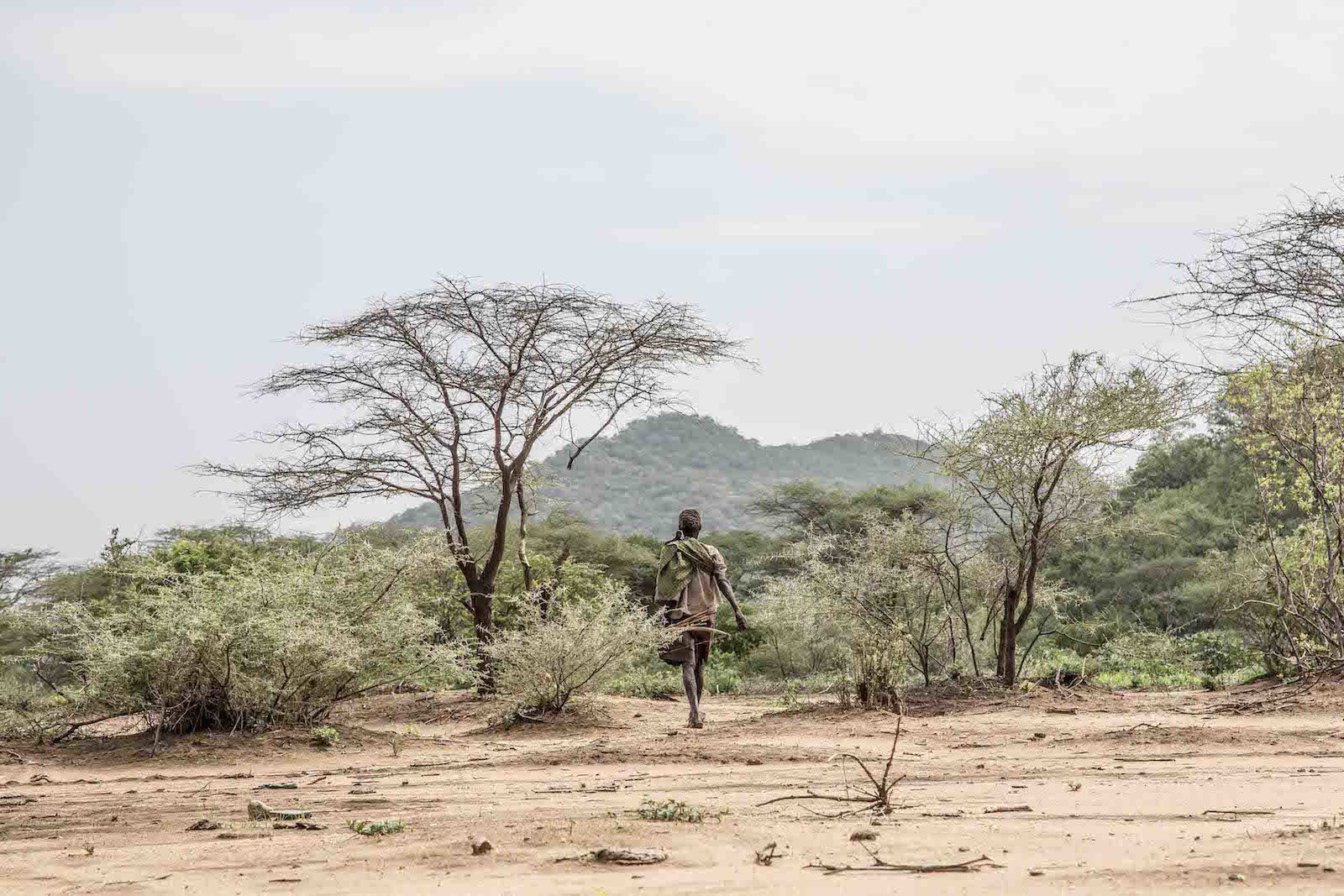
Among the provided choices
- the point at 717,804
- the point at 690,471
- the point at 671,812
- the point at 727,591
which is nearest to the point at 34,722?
the point at 727,591

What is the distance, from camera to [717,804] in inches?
239

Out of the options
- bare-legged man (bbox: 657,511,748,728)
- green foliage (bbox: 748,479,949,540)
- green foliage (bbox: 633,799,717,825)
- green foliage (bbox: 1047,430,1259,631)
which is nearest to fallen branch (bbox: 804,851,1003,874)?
green foliage (bbox: 633,799,717,825)

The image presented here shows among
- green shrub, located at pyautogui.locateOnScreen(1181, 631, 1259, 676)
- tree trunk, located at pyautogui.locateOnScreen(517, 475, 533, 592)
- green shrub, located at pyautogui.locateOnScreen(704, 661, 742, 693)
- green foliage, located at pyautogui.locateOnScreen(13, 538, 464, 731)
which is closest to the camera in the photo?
green foliage, located at pyautogui.locateOnScreen(13, 538, 464, 731)

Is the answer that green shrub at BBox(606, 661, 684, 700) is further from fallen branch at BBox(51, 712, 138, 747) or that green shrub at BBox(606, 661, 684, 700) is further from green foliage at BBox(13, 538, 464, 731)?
fallen branch at BBox(51, 712, 138, 747)

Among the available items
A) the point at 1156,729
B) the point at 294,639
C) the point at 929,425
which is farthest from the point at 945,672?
the point at 294,639

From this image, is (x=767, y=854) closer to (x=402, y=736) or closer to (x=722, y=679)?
(x=402, y=736)

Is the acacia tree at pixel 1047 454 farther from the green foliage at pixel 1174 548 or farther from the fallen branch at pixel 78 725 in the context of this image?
the green foliage at pixel 1174 548

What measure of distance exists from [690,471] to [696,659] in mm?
63359

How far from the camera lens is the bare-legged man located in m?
11.1

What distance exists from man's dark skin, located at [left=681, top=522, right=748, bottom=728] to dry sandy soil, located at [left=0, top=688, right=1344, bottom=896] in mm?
305

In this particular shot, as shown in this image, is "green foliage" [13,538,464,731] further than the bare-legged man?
No

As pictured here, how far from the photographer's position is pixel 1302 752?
7.86 meters

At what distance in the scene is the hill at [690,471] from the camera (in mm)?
65562

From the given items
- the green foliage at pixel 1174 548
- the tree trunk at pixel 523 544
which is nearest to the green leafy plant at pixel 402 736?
the tree trunk at pixel 523 544
